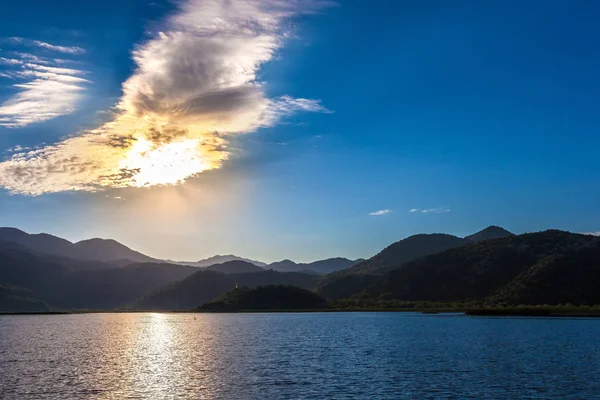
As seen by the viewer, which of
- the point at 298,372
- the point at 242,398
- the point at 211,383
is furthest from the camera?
the point at 298,372

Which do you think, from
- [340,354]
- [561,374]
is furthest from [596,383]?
[340,354]

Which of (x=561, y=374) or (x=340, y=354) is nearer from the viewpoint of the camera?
(x=561, y=374)

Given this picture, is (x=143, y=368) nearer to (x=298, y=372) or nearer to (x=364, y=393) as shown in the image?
(x=298, y=372)

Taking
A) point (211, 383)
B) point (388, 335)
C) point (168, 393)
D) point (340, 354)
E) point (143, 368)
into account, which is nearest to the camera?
point (168, 393)

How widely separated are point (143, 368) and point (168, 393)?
30.5 m

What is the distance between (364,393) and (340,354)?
45459mm

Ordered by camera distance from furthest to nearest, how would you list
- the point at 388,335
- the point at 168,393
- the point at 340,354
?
the point at 388,335 → the point at 340,354 → the point at 168,393

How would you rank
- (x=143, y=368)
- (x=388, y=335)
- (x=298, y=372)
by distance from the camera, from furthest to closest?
1. (x=388, y=335)
2. (x=143, y=368)
3. (x=298, y=372)

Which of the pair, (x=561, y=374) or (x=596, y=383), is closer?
(x=596, y=383)

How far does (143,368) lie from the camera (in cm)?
9956

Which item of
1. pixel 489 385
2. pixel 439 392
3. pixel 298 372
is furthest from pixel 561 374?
pixel 298 372

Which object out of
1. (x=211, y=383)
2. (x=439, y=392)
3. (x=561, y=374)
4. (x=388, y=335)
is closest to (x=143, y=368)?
(x=211, y=383)

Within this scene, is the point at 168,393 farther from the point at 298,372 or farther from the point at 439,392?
the point at 439,392

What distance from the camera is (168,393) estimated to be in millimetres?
71875
